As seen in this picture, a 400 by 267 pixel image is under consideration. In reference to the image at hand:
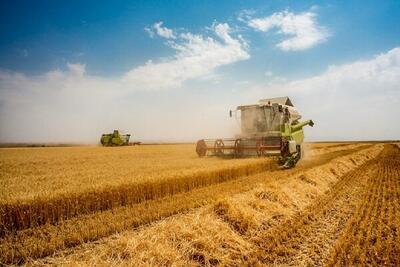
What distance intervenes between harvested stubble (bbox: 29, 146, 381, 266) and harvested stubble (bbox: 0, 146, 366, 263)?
0.32 m

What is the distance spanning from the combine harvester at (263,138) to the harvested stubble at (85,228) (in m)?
7.01

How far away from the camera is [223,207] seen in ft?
20.8

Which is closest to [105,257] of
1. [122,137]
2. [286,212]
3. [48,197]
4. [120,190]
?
[48,197]

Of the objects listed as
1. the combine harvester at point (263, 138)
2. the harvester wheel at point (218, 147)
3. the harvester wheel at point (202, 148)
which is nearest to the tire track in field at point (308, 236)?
the combine harvester at point (263, 138)

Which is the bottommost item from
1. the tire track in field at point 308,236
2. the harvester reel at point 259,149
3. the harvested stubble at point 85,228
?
the tire track in field at point 308,236

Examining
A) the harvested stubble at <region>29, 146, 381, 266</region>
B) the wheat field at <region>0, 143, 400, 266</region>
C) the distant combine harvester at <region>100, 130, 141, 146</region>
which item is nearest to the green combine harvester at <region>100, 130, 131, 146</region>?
the distant combine harvester at <region>100, 130, 141, 146</region>

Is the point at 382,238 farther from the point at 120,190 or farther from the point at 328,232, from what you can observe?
the point at 120,190

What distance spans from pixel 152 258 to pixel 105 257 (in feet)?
2.03

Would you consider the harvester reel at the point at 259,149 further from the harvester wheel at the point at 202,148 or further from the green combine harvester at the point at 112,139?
the green combine harvester at the point at 112,139

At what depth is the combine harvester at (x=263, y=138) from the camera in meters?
14.3

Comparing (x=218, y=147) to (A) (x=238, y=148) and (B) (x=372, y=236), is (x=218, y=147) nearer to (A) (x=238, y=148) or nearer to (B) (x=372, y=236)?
(A) (x=238, y=148)

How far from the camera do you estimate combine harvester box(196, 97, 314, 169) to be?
47.1ft

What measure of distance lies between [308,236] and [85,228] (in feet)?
12.5

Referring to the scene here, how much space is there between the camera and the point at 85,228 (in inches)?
211
